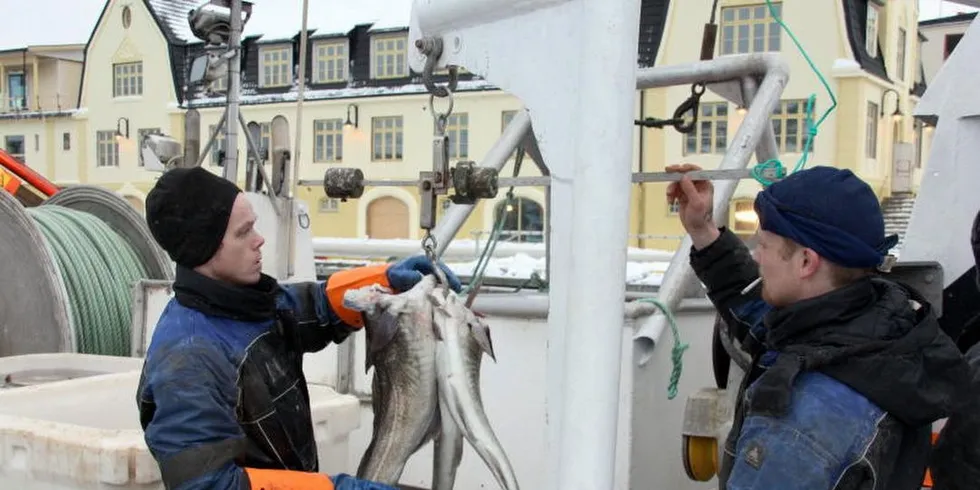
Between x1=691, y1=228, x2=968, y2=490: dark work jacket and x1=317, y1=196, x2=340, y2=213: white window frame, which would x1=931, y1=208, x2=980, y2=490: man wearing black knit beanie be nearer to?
x1=691, y1=228, x2=968, y2=490: dark work jacket

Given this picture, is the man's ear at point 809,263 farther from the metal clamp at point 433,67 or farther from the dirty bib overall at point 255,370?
the dirty bib overall at point 255,370

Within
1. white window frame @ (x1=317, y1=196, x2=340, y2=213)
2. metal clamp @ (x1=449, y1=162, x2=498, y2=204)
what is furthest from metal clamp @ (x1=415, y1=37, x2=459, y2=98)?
white window frame @ (x1=317, y1=196, x2=340, y2=213)

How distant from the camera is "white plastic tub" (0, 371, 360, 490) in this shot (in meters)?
2.77

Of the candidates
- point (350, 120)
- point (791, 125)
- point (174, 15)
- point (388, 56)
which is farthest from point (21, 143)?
point (791, 125)

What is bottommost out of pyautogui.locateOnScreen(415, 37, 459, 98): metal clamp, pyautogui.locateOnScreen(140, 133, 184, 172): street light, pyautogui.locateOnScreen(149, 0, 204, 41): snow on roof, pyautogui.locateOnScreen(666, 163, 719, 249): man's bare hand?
pyautogui.locateOnScreen(666, 163, 719, 249): man's bare hand

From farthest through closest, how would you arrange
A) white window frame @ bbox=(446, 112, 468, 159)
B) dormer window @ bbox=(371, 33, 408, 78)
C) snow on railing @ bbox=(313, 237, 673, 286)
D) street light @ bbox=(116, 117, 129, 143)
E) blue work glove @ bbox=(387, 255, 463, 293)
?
street light @ bbox=(116, 117, 129, 143)
dormer window @ bbox=(371, 33, 408, 78)
white window frame @ bbox=(446, 112, 468, 159)
snow on railing @ bbox=(313, 237, 673, 286)
blue work glove @ bbox=(387, 255, 463, 293)

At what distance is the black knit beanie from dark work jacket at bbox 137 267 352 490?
65 millimetres

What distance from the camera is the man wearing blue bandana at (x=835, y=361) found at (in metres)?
1.73

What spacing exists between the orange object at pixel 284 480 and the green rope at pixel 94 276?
3.94 meters

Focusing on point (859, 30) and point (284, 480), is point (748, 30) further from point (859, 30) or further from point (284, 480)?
point (284, 480)

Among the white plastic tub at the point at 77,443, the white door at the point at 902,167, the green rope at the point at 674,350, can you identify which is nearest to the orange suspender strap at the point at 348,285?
the white plastic tub at the point at 77,443

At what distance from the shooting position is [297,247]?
4.88 metres

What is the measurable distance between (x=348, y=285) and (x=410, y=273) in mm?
234

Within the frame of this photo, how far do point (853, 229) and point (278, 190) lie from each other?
3.40m
